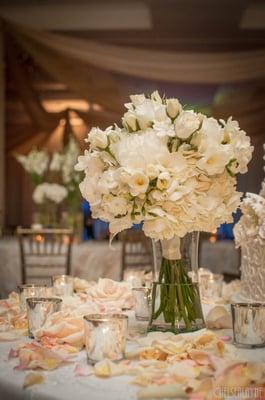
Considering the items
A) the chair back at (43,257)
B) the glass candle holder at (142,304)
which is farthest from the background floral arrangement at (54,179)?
the glass candle holder at (142,304)

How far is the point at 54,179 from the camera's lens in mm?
5305

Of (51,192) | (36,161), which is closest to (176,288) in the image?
(51,192)

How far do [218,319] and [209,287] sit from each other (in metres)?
0.41

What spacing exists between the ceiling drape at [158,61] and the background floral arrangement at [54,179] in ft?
6.82

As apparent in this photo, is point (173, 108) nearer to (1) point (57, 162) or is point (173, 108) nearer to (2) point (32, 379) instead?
(2) point (32, 379)

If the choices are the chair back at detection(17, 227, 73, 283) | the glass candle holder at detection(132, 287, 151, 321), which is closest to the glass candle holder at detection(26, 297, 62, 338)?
the glass candle holder at detection(132, 287, 151, 321)

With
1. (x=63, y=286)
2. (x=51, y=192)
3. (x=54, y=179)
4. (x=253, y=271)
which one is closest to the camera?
(x=253, y=271)

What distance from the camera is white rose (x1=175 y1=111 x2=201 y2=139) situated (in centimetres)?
138

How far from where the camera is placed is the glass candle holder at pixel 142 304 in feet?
5.56

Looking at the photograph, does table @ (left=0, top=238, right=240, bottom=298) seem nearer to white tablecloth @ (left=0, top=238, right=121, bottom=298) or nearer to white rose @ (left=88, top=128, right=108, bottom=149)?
white tablecloth @ (left=0, top=238, right=121, bottom=298)

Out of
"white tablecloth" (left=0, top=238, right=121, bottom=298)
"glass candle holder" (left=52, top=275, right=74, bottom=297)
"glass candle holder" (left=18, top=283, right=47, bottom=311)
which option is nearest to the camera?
"glass candle holder" (left=18, top=283, right=47, bottom=311)

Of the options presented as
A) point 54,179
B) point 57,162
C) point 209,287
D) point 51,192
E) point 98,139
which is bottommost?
point 209,287

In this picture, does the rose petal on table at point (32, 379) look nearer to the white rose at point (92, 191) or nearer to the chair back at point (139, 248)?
the white rose at point (92, 191)

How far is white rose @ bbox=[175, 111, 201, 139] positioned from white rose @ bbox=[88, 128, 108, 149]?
175 millimetres
